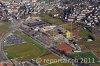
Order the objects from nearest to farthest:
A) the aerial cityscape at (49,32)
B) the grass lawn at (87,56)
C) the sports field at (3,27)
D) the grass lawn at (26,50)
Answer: the grass lawn at (87,56) < the aerial cityscape at (49,32) < the grass lawn at (26,50) < the sports field at (3,27)

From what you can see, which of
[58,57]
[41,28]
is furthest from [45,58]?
[41,28]

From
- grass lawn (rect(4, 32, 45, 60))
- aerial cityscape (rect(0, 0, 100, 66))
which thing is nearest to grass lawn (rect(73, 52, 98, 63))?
aerial cityscape (rect(0, 0, 100, 66))

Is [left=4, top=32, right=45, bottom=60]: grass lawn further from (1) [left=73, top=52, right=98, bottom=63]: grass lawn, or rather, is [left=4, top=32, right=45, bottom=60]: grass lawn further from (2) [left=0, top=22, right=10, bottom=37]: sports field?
(2) [left=0, top=22, right=10, bottom=37]: sports field

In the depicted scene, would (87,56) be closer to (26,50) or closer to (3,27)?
(26,50)

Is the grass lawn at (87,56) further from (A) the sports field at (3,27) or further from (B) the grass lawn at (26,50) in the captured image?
(A) the sports field at (3,27)

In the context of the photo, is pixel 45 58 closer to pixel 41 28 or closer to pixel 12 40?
pixel 12 40

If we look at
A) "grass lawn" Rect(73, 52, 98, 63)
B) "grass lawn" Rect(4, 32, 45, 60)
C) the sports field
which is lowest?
"grass lawn" Rect(73, 52, 98, 63)

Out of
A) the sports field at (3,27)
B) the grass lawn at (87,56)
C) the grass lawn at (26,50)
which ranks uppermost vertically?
the sports field at (3,27)

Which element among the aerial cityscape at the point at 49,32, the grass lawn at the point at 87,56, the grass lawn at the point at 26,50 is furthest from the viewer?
the grass lawn at the point at 26,50

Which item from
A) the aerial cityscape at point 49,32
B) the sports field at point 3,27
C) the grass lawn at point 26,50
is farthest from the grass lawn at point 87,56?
the sports field at point 3,27
